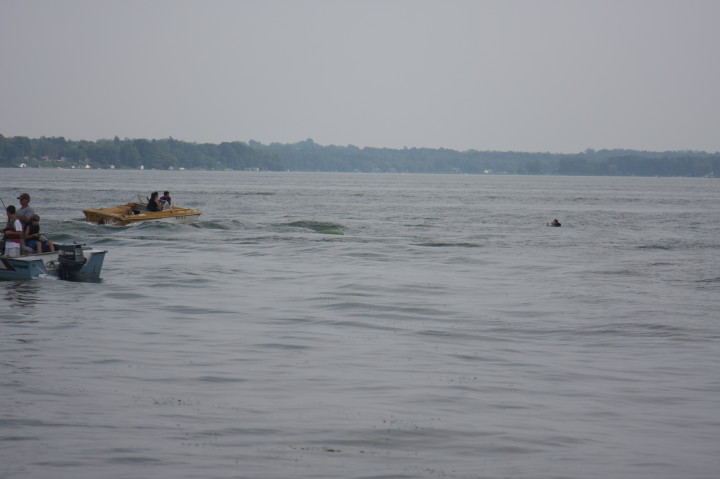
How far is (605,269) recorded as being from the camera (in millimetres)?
30547

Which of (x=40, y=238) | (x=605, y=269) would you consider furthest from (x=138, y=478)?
(x=605, y=269)

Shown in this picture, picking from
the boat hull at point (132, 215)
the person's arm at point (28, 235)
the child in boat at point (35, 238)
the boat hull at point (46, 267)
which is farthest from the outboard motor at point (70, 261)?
the boat hull at point (132, 215)

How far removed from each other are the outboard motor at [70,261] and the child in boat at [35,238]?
0.46 meters

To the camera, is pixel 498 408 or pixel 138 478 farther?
pixel 498 408

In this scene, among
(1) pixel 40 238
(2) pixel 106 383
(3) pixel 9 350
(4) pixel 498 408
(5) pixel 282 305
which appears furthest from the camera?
(1) pixel 40 238

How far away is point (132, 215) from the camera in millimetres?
44938

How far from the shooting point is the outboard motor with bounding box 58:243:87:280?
75.6 feet

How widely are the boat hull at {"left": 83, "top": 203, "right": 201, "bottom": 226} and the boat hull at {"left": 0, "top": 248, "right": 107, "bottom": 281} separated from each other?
21.0m

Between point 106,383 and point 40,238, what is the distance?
12408mm

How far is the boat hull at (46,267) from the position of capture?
73.3ft

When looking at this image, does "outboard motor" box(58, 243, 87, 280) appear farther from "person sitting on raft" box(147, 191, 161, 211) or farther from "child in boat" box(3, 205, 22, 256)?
"person sitting on raft" box(147, 191, 161, 211)

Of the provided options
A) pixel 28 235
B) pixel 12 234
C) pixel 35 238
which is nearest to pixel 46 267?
pixel 35 238

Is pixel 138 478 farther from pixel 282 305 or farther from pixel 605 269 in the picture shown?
pixel 605 269

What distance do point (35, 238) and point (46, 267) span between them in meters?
0.79
